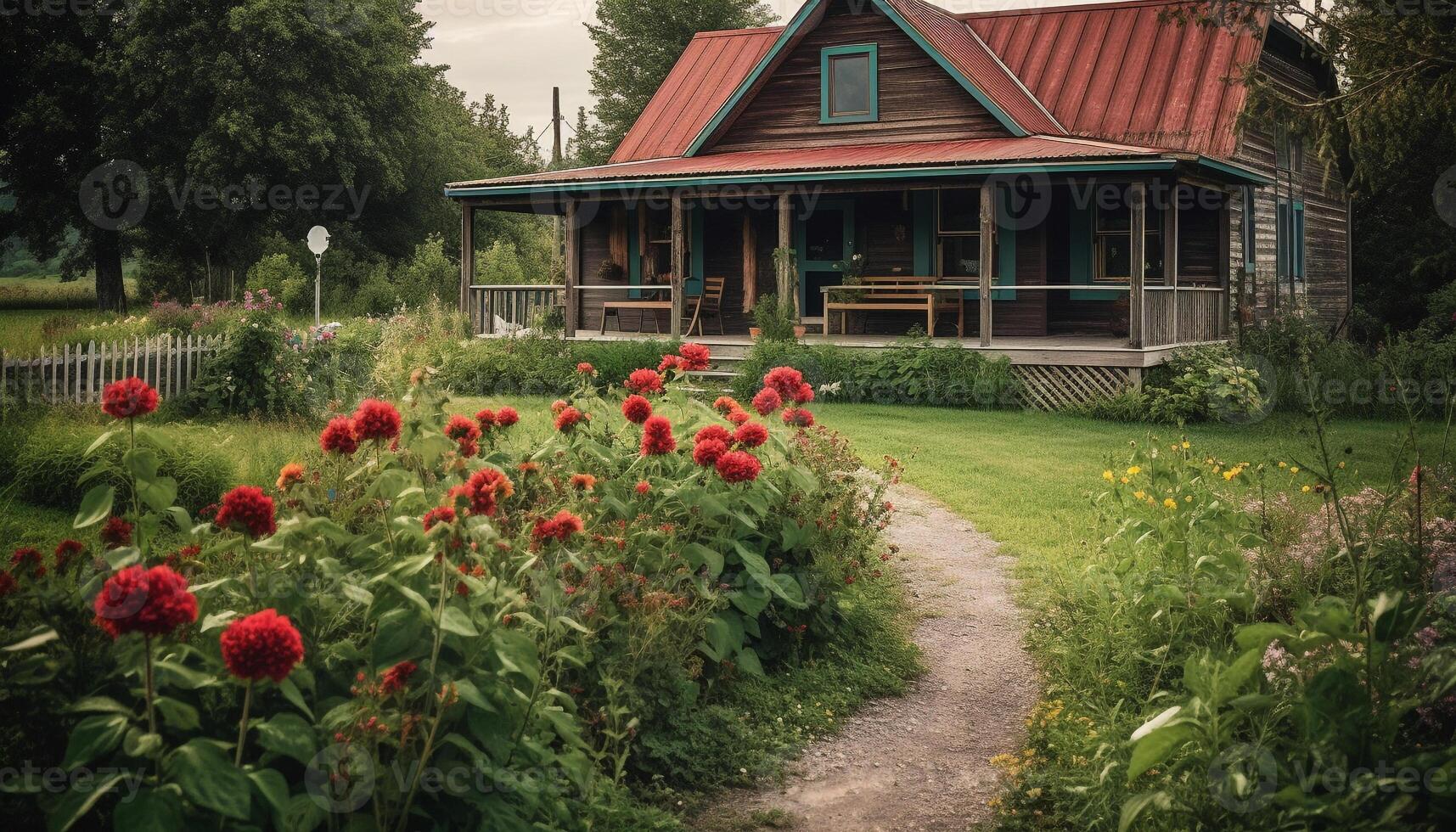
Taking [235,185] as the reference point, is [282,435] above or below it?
below

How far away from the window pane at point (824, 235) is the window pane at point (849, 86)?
179 centimetres

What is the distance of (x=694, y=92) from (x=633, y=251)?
172 inches

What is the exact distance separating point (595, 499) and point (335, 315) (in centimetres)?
3203

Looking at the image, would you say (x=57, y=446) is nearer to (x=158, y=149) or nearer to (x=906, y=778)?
(x=906, y=778)

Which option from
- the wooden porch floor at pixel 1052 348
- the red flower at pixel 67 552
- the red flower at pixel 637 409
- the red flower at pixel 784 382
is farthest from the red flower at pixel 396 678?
the wooden porch floor at pixel 1052 348

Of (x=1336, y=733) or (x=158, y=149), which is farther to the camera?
(x=158, y=149)

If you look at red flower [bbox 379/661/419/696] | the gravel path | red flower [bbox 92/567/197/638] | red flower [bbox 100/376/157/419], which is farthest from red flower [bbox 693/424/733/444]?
red flower [bbox 92/567/197/638]

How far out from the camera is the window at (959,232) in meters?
20.6

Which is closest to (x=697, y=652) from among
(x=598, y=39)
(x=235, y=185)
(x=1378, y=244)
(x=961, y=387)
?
(x=961, y=387)

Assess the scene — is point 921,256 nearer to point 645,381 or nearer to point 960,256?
point 960,256

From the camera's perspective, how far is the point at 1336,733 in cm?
350

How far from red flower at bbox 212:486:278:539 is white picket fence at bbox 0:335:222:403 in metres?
9.03

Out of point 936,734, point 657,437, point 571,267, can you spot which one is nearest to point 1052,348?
point 571,267

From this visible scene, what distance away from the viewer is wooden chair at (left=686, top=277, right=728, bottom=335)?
855 inches
